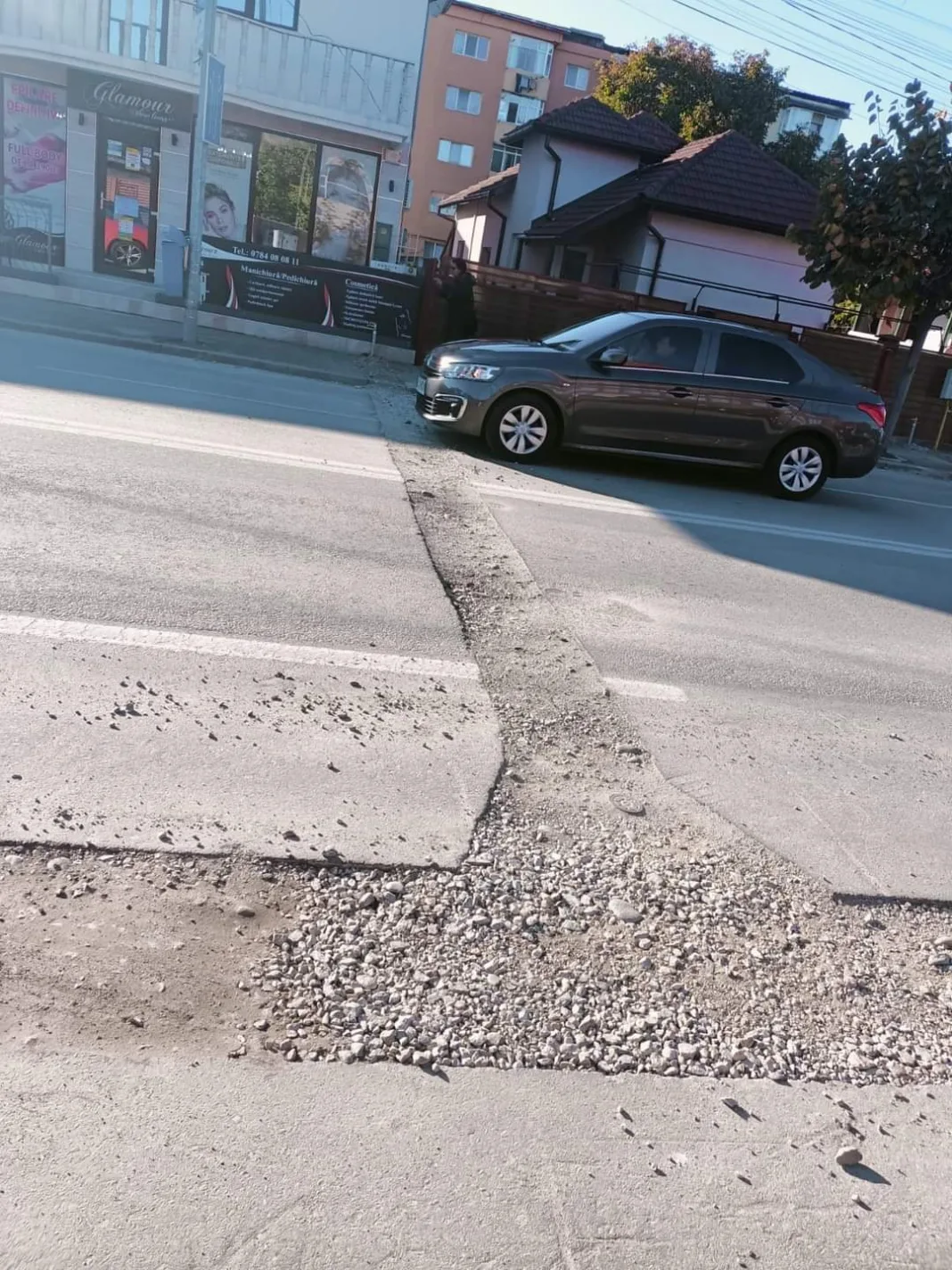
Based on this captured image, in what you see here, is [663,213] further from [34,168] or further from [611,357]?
[611,357]

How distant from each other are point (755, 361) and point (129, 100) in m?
14.7

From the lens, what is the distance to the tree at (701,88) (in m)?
36.6

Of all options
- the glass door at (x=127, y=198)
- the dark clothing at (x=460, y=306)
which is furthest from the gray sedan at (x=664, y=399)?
the glass door at (x=127, y=198)

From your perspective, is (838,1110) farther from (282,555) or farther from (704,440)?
(704,440)

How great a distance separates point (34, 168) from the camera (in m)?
19.8

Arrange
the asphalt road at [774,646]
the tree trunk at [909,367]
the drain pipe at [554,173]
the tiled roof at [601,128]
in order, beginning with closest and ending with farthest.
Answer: the asphalt road at [774,646] → the tree trunk at [909,367] → the tiled roof at [601,128] → the drain pipe at [554,173]

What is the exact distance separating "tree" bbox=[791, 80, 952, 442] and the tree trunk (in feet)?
0.09

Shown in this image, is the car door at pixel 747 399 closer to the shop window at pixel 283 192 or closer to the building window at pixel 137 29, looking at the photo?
the shop window at pixel 283 192

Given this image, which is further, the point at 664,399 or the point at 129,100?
the point at 129,100

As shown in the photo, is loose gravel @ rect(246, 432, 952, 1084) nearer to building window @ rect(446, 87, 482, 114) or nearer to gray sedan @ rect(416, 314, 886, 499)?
gray sedan @ rect(416, 314, 886, 499)

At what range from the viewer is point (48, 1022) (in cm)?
254

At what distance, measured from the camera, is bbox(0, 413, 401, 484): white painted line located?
8172 mm

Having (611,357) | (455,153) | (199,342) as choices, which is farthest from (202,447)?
(455,153)

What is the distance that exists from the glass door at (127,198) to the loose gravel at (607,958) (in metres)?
19.6
